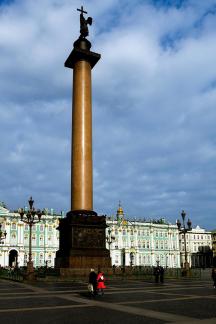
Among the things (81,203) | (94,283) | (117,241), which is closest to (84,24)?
(81,203)

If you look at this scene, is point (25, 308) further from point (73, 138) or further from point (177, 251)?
Answer: point (177, 251)

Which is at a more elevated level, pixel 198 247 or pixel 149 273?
pixel 149 273

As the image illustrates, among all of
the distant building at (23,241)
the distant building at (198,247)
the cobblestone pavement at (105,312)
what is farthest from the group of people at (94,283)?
the distant building at (198,247)

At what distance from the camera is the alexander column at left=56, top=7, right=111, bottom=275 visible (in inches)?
1211

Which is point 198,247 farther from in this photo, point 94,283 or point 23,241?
point 94,283

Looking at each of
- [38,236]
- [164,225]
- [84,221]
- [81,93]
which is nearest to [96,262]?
[84,221]

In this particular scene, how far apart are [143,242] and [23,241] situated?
36455 millimetres

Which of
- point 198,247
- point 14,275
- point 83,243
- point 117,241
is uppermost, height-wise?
point 83,243

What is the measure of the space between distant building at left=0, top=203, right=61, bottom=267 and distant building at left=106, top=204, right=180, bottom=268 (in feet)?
55.2

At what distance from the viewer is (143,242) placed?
120 m

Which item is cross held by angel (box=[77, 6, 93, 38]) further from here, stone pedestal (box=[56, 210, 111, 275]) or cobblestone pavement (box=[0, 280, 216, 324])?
cobblestone pavement (box=[0, 280, 216, 324])

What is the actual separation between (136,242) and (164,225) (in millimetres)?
11883

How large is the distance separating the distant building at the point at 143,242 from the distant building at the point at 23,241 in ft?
55.2

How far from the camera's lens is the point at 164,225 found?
125 meters
